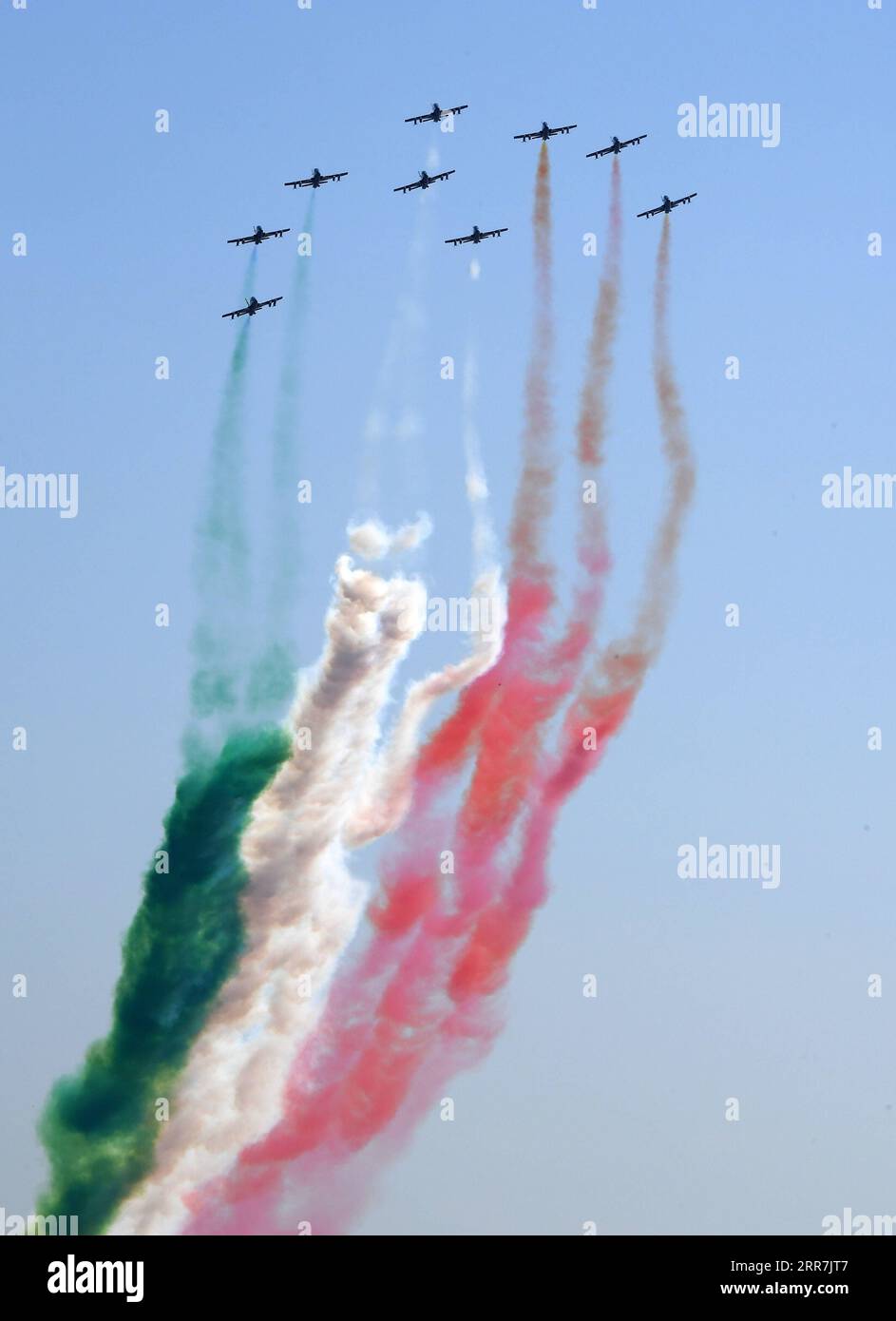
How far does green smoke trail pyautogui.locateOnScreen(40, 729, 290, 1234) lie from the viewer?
14288 centimetres

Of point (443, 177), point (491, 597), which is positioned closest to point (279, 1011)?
point (491, 597)

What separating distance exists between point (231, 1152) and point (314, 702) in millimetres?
15013

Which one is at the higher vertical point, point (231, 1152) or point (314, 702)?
point (314, 702)

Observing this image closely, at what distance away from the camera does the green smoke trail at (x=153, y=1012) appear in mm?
142875

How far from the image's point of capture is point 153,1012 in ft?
469

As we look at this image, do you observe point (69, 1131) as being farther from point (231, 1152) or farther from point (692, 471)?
point (692, 471)
